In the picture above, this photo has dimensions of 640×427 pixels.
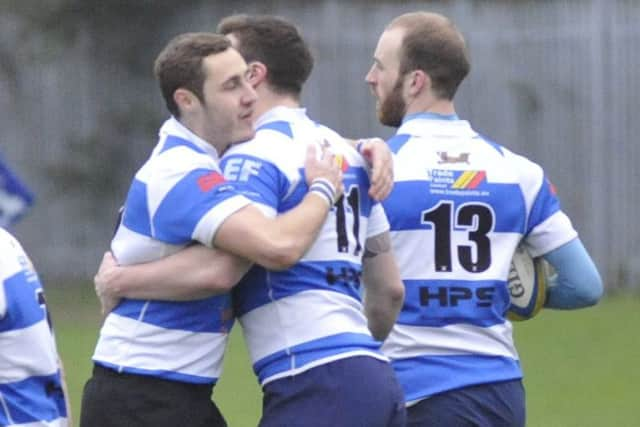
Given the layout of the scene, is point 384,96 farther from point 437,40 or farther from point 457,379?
point 457,379

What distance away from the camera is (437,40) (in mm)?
5473

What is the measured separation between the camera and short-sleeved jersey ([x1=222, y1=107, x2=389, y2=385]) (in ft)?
15.3

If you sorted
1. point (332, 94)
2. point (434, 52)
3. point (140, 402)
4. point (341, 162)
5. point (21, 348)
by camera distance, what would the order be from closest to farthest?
point (140, 402), point (21, 348), point (341, 162), point (434, 52), point (332, 94)

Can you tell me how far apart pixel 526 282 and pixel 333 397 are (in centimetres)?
113

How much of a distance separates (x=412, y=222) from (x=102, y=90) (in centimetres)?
1315

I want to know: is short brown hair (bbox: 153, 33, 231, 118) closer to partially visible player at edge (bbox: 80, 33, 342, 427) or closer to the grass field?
partially visible player at edge (bbox: 80, 33, 342, 427)

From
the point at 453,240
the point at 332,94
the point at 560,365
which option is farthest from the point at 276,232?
the point at 332,94

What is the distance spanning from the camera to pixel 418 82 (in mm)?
5477

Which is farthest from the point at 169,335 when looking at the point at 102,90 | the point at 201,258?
the point at 102,90

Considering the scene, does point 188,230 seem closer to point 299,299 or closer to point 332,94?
point 299,299

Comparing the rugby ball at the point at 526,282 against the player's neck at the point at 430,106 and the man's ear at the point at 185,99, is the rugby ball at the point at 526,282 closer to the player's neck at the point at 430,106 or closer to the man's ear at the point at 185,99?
the player's neck at the point at 430,106

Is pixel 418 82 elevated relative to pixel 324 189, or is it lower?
elevated

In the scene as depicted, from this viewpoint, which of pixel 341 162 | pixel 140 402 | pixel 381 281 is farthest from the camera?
pixel 381 281

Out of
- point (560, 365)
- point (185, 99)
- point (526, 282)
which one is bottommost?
point (560, 365)
